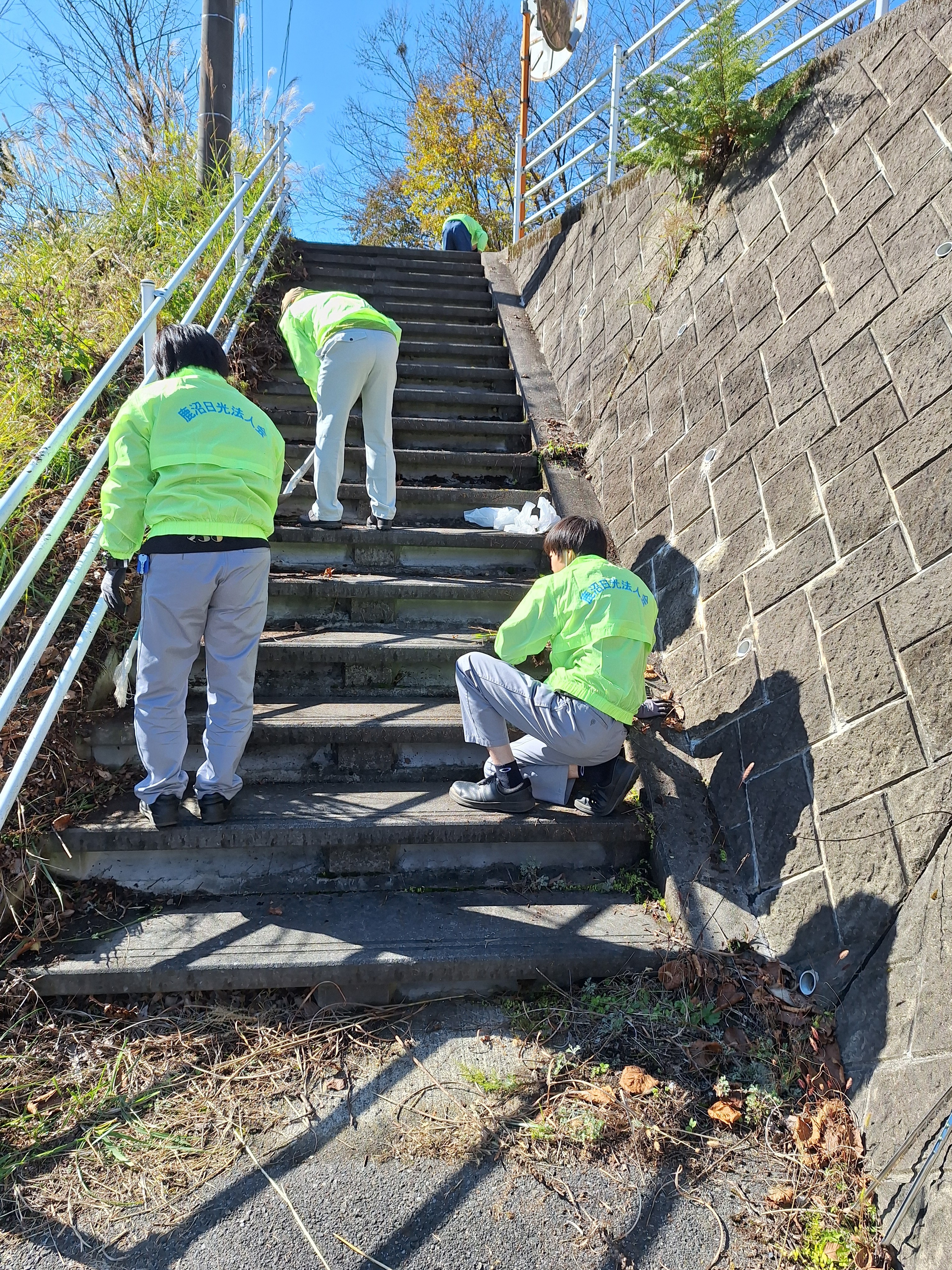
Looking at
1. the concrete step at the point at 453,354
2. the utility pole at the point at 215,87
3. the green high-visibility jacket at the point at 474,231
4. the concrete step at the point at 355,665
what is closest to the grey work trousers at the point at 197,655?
the concrete step at the point at 355,665

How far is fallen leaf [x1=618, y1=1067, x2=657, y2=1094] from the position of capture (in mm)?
2205

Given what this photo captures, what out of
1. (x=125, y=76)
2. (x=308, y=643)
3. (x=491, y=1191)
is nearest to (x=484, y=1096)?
(x=491, y=1191)

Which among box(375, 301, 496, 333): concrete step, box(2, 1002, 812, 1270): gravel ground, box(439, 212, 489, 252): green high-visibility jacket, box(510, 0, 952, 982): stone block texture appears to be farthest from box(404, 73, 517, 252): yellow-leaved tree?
box(2, 1002, 812, 1270): gravel ground

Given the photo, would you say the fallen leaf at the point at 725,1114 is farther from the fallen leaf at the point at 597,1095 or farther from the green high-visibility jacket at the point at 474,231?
the green high-visibility jacket at the point at 474,231

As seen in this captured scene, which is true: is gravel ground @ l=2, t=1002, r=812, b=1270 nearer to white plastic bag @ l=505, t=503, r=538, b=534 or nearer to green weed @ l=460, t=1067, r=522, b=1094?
green weed @ l=460, t=1067, r=522, b=1094

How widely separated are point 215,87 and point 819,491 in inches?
240

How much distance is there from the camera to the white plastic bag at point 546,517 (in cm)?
443

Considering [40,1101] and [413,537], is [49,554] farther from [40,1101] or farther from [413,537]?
[40,1101]

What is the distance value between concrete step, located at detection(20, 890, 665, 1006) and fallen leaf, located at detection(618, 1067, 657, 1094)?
1.17 feet

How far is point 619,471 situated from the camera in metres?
4.52

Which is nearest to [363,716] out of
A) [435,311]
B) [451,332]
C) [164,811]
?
[164,811]

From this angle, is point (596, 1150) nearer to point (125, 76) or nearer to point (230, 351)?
point (230, 351)

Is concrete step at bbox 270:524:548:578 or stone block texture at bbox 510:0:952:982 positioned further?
concrete step at bbox 270:524:548:578

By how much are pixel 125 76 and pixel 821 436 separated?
24.8 ft
